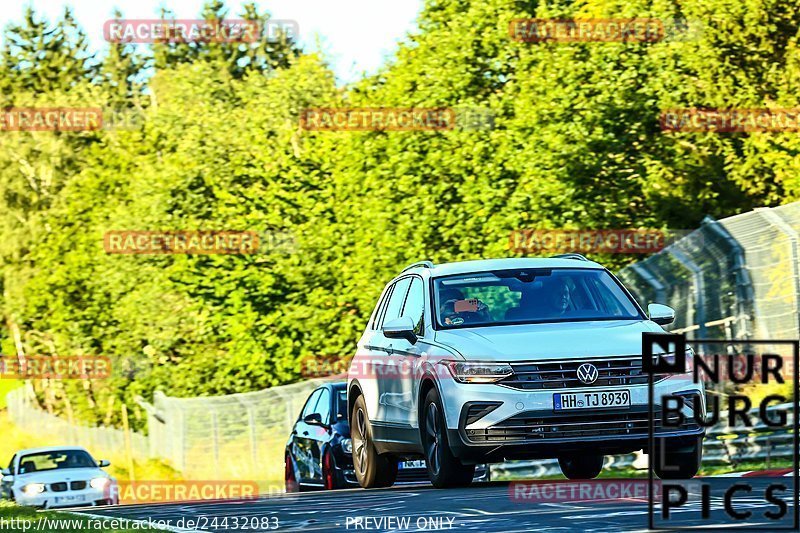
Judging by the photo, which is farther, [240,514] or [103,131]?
[103,131]

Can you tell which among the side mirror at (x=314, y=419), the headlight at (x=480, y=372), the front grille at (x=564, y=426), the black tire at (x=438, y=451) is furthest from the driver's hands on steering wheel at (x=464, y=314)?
the side mirror at (x=314, y=419)

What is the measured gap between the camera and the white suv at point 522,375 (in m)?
12.8

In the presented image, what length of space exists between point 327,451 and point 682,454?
24.7 ft

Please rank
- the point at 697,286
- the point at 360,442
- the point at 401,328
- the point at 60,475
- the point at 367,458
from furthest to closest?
1. the point at 60,475
2. the point at 697,286
3. the point at 360,442
4. the point at 367,458
5. the point at 401,328

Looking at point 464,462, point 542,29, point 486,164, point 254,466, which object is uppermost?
point 542,29

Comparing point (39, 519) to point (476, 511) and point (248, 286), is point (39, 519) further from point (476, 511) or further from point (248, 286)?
point (248, 286)

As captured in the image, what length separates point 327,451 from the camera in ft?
65.6

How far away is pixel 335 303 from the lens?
46094mm

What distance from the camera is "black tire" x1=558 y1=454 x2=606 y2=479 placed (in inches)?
663

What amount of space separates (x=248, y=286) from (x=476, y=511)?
117 ft

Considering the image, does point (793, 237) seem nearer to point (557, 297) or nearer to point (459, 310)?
point (557, 297)

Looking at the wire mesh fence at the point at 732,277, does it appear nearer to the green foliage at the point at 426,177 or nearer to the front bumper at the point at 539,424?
the front bumper at the point at 539,424

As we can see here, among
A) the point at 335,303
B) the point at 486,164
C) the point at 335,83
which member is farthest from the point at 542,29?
the point at 335,83

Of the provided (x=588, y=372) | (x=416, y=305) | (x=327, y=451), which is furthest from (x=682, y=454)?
(x=327, y=451)
